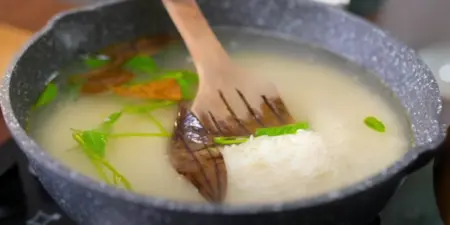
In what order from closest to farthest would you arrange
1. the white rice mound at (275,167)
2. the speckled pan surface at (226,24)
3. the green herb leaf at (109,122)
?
the speckled pan surface at (226,24), the white rice mound at (275,167), the green herb leaf at (109,122)

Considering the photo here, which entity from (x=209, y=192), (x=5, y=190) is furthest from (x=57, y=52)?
(x=209, y=192)

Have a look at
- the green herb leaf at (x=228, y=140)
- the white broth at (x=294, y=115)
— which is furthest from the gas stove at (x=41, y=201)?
the green herb leaf at (x=228, y=140)

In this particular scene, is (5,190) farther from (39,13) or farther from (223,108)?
(39,13)

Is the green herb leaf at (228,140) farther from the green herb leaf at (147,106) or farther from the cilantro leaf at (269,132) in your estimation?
the green herb leaf at (147,106)

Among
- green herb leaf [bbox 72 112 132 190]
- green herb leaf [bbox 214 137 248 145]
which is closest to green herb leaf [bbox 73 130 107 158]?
green herb leaf [bbox 72 112 132 190]

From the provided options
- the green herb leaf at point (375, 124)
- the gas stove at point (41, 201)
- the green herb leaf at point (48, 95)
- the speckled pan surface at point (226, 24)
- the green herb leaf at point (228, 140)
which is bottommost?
the gas stove at point (41, 201)

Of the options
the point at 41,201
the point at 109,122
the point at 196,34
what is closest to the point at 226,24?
the point at 196,34

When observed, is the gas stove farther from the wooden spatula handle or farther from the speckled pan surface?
the wooden spatula handle
